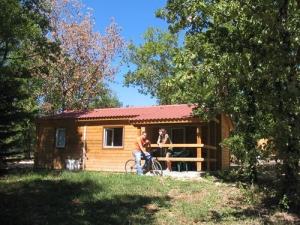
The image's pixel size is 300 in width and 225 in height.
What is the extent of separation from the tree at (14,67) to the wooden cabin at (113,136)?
3.92 meters

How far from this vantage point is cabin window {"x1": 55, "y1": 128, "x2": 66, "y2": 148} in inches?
750

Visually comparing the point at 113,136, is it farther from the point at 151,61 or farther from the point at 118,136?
the point at 151,61

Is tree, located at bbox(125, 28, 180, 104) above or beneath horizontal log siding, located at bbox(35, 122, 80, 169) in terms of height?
above

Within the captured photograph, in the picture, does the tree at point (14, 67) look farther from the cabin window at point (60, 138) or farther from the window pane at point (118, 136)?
the window pane at point (118, 136)

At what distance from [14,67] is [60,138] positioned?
5.88 metres

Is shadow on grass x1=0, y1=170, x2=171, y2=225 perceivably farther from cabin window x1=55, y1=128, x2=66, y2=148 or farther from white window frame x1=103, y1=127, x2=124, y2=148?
cabin window x1=55, y1=128, x2=66, y2=148

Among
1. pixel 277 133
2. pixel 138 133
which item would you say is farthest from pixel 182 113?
pixel 277 133

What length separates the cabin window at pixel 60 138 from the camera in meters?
19.1

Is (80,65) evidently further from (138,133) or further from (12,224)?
(12,224)

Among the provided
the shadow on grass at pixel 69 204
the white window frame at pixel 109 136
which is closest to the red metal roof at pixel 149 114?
the white window frame at pixel 109 136

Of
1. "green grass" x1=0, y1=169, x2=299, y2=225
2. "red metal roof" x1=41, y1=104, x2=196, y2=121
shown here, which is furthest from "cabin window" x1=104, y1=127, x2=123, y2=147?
"green grass" x1=0, y1=169, x2=299, y2=225

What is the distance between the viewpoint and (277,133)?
21.6ft

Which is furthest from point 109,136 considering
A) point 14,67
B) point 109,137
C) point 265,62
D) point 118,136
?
point 265,62

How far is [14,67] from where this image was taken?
14.6 metres
